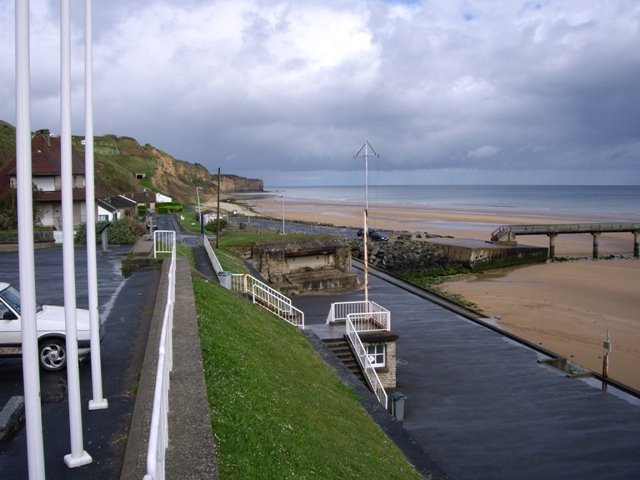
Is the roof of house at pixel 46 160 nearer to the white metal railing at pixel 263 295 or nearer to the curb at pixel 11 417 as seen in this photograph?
the white metal railing at pixel 263 295

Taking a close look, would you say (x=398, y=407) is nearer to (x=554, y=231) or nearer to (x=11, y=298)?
(x=11, y=298)

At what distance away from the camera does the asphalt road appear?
22.8ft

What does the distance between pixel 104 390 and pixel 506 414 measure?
476 inches

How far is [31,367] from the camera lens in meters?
4.75

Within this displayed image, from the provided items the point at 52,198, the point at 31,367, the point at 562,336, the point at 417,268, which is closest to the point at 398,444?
the point at 31,367

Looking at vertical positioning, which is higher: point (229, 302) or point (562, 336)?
point (229, 302)

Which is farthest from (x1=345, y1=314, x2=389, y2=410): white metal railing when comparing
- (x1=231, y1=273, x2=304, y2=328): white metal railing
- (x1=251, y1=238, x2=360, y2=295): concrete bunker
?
(x1=251, y1=238, x2=360, y2=295): concrete bunker

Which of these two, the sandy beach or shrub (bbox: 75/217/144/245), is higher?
shrub (bbox: 75/217/144/245)

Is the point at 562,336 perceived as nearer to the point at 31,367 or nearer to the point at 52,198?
the point at 31,367

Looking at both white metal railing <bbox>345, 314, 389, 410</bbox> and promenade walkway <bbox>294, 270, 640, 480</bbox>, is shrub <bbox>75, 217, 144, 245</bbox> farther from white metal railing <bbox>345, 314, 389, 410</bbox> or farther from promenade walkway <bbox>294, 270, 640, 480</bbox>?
white metal railing <bbox>345, 314, 389, 410</bbox>

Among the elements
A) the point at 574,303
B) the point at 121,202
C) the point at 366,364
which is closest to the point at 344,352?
the point at 366,364

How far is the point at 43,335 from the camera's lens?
10.3 metres

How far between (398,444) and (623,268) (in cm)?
4832

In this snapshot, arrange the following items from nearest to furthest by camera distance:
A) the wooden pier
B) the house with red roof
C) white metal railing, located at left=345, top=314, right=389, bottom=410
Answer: white metal railing, located at left=345, top=314, right=389, bottom=410 < the house with red roof < the wooden pier
